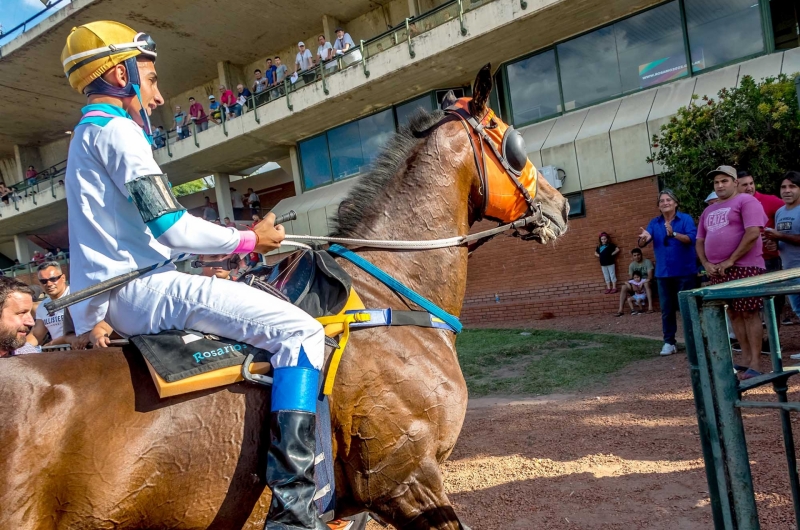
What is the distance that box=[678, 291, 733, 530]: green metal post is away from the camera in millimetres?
1932

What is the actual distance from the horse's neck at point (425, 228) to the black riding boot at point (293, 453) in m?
0.97

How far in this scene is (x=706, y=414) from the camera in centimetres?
200

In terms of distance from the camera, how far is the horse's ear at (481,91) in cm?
338

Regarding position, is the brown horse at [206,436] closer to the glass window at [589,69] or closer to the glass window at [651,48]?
the glass window at [651,48]

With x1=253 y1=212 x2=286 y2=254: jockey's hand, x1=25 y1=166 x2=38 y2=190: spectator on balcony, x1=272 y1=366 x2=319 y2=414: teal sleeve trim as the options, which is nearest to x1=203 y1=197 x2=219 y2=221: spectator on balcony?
x1=25 y1=166 x2=38 y2=190: spectator on balcony

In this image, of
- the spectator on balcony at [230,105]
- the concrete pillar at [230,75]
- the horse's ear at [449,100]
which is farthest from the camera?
the concrete pillar at [230,75]

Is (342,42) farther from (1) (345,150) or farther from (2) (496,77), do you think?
(2) (496,77)

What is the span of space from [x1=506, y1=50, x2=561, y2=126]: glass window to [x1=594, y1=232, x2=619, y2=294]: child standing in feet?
12.7

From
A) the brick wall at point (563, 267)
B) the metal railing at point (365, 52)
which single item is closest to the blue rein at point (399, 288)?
the brick wall at point (563, 267)

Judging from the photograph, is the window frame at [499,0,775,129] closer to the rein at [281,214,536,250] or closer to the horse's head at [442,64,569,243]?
the horse's head at [442,64,569,243]

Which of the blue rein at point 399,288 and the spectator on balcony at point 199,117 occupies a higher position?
the spectator on balcony at point 199,117

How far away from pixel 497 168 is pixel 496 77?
45.4ft

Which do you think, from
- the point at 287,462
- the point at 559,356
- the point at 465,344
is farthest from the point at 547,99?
the point at 287,462

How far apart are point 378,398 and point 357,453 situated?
264 mm
